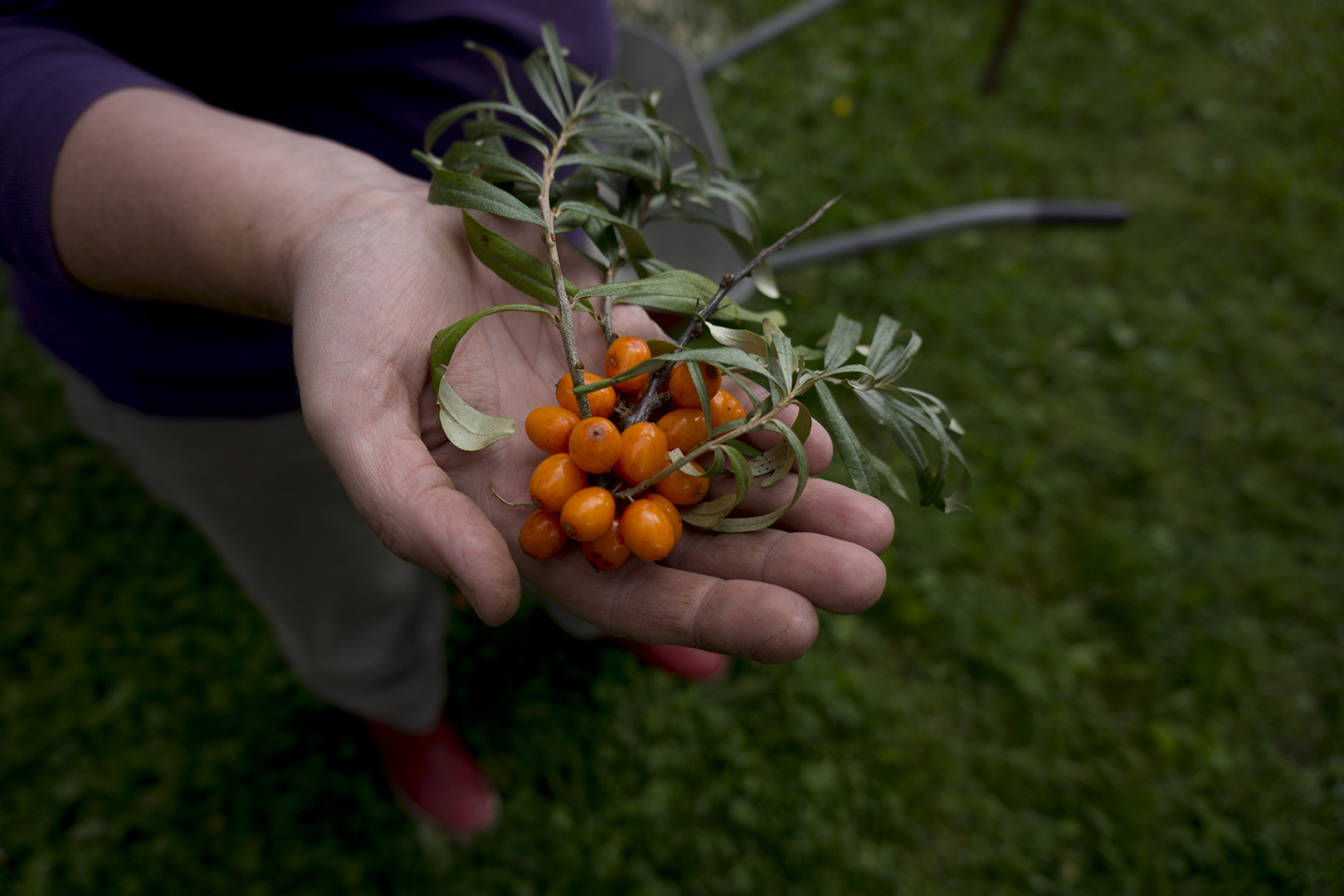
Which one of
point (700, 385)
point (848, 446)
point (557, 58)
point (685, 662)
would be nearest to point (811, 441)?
point (848, 446)

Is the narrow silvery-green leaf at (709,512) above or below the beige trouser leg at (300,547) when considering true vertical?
above

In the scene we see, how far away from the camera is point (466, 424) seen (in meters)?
1.27

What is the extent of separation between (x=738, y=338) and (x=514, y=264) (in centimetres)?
42

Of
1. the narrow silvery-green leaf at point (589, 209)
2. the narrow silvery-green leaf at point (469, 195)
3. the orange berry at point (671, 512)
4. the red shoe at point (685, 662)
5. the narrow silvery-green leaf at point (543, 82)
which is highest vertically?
the narrow silvery-green leaf at point (543, 82)

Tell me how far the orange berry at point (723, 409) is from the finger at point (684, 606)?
0.27 metres

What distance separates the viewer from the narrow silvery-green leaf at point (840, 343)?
1.41m

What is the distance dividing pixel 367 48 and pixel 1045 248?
3.38 metres

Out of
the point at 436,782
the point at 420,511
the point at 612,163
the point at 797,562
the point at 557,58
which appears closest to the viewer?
the point at 420,511

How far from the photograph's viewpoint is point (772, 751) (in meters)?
2.62

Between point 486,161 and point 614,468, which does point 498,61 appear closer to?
point 486,161

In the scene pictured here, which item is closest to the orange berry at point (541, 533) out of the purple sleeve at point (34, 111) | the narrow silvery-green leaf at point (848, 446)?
the narrow silvery-green leaf at point (848, 446)

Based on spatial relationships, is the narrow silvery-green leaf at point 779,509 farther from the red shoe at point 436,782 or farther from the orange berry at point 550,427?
the red shoe at point 436,782

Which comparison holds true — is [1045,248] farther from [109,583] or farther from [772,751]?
[109,583]

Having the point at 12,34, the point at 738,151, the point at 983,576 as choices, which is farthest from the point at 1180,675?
the point at 12,34
